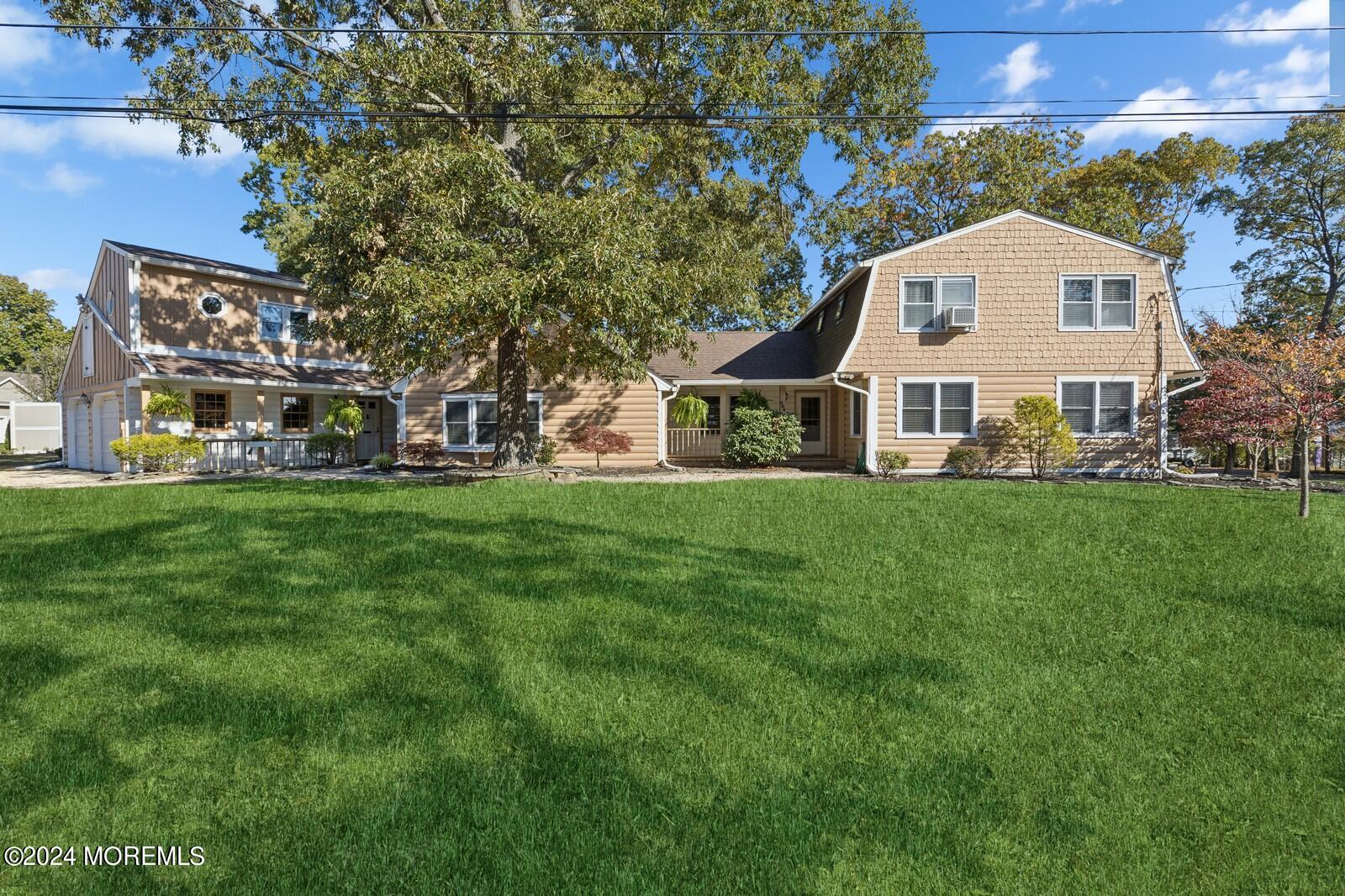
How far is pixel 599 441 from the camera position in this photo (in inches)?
690

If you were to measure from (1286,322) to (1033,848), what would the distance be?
18641 mm

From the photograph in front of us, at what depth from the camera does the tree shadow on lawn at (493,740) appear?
2.57 metres

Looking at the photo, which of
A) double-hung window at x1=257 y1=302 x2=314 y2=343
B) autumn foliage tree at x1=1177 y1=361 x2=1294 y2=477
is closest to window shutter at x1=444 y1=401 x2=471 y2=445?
double-hung window at x1=257 y1=302 x2=314 y2=343

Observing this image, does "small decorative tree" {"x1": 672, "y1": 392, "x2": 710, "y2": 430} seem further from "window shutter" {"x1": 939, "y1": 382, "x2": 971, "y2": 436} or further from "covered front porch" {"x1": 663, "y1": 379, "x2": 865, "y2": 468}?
"window shutter" {"x1": 939, "y1": 382, "x2": 971, "y2": 436}

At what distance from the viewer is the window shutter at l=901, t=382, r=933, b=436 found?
1627cm

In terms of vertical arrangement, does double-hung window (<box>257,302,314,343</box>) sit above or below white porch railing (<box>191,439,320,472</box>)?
Result: above

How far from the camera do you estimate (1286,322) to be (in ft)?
49.4

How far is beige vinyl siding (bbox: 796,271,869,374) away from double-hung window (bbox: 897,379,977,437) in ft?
6.41

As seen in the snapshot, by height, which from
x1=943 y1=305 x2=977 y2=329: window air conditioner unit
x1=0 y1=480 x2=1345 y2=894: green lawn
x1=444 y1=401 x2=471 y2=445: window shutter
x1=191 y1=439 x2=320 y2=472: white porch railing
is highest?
x1=943 y1=305 x2=977 y2=329: window air conditioner unit

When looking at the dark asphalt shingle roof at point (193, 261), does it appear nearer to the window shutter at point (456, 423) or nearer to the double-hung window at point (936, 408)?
the window shutter at point (456, 423)

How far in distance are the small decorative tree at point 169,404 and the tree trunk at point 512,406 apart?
910cm

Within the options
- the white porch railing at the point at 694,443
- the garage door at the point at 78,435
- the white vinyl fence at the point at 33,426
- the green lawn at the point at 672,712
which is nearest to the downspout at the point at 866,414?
the white porch railing at the point at 694,443

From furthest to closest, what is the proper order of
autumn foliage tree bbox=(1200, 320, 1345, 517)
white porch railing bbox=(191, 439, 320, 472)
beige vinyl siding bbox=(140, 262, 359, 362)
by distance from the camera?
beige vinyl siding bbox=(140, 262, 359, 362)
white porch railing bbox=(191, 439, 320, 472)
autumn foliage tree bbox=(1200, 320, 1345, 517)

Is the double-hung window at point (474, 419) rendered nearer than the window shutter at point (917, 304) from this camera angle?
No
